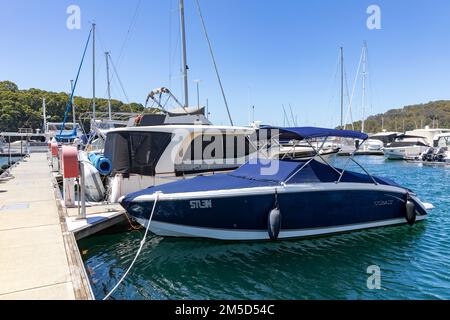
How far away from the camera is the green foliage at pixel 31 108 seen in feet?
222

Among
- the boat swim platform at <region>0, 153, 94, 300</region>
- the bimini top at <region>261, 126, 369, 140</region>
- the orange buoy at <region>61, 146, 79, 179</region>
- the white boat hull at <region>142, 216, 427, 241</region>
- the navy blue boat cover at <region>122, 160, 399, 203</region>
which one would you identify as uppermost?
the bimini top at <region>261, 126, 369, 140</region>

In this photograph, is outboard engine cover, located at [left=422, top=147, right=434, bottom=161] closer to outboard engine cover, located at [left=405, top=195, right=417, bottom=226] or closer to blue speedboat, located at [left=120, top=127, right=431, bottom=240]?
outboard engine cover, located at [left=405, top=195, right=417, bottom=226]

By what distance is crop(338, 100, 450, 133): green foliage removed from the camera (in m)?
98.2

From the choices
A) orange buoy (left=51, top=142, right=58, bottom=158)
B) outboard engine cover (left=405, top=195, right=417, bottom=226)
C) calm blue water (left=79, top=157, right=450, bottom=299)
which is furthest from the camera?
orange buoy (left=51, top=142, right=58, bottom=158)

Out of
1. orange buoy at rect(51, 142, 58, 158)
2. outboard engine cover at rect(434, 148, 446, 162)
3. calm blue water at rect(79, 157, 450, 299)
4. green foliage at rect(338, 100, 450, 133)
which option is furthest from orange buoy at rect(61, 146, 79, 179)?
green foliage at rect(338, 100, 450, 133)

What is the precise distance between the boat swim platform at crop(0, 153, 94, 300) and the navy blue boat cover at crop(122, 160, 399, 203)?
173cm

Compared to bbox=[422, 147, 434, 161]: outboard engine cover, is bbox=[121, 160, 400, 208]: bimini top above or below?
above

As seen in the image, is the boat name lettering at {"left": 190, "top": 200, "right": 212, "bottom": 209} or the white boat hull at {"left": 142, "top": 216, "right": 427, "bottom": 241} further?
the white boat hull at {"left": 142, "top": 216, "right": 427, "bottom": 241}

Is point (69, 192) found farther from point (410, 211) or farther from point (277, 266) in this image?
point (410, 211)

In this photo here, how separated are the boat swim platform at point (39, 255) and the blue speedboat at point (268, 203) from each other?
166cm

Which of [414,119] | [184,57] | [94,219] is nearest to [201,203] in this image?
[94,219]

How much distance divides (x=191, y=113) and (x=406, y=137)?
39305mm

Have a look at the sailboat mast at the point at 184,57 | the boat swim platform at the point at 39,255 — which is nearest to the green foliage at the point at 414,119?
the sailboat mast at the point at 184,57
